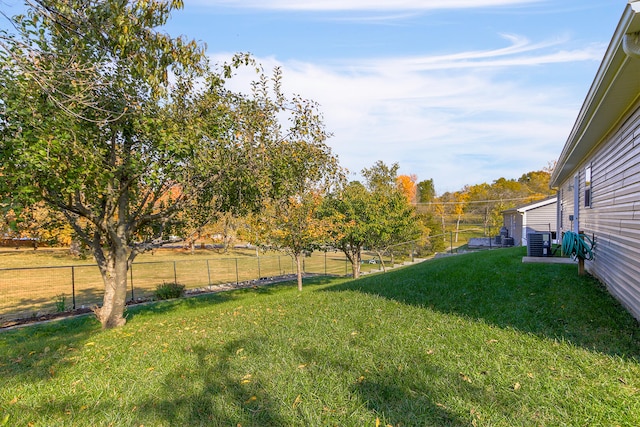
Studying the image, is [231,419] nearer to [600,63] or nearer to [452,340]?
[452,340]

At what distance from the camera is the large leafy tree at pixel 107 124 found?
4328 mm

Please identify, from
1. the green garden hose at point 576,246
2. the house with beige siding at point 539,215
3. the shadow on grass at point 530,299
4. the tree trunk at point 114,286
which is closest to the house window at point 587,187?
the shadow on grass at point 530,299

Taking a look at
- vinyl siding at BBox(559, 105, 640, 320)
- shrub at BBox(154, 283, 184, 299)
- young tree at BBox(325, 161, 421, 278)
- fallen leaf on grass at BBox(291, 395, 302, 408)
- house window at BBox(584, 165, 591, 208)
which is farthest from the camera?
young tree at BBox(325, 161, 421, 278)

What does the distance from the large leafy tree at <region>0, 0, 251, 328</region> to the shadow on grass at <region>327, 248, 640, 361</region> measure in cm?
495

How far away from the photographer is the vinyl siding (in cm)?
477

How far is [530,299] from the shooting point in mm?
5926

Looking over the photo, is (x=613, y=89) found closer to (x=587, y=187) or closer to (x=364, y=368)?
(x=364, y=368)

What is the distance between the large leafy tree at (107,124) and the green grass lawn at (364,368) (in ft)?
8.17

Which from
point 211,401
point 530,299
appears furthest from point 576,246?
point 211,401

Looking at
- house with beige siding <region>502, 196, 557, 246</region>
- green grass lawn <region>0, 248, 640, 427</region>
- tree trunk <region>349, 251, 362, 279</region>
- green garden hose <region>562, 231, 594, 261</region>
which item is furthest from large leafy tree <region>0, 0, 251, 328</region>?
house with beige siding <region>502, 196, 557, 246</region>

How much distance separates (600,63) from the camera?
4137 mm

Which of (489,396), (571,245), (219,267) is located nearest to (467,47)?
(571,245)

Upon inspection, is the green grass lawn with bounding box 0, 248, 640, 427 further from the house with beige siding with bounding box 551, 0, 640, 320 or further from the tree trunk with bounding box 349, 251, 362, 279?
the tree trunk with bounding box 349, 251, 362, 279

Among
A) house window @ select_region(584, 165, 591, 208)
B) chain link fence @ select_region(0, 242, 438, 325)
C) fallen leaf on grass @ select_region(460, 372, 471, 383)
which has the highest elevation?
house window @ select_region(584, 165, 591, 208)
